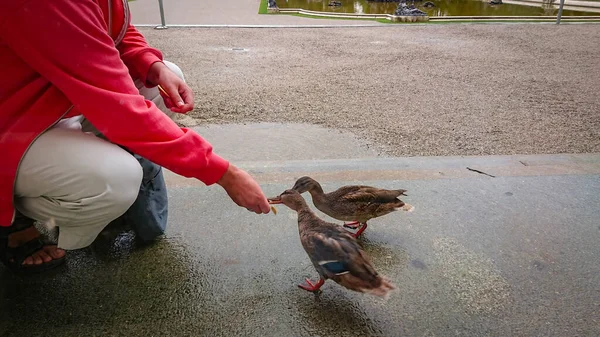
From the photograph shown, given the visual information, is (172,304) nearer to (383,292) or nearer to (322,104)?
(383,292)

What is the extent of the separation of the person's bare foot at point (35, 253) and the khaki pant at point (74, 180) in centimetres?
39

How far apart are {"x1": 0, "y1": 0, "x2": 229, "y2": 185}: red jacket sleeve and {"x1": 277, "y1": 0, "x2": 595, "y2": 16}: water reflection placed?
16.9 m

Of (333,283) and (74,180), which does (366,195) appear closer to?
(333,283)

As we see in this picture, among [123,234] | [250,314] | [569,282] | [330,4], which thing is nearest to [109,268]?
[123,234]

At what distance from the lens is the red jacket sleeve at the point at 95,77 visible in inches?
62.1

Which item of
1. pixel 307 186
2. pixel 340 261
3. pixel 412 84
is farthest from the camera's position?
pixel 412 84

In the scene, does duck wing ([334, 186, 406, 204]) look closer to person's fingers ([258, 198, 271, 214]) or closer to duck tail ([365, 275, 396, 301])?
duck tail ([365, 275, 396, 301])

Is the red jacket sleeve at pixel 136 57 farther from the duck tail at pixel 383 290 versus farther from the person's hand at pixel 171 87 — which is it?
the duck tail at pixel 383 290

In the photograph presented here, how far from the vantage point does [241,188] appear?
1893 millimetres

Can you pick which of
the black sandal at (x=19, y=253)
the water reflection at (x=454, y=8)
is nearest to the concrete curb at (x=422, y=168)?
the black sandal at (x=19, y=253)

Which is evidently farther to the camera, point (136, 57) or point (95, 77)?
point (136, 57)

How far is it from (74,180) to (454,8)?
1943 centimetres

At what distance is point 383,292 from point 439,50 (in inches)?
332

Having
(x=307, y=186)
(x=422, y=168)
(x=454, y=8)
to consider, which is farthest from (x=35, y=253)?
(x=454, y=8)
